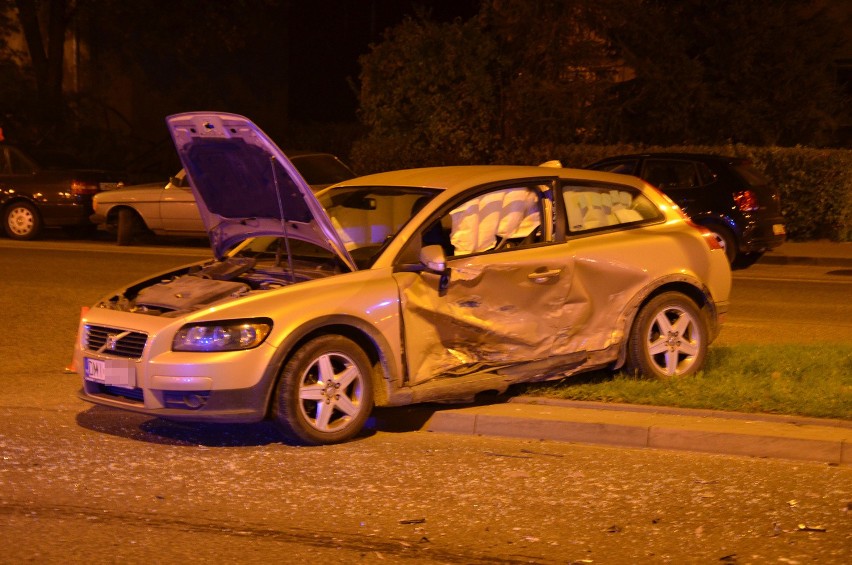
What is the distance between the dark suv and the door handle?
920cm

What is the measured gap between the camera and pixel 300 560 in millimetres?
5281

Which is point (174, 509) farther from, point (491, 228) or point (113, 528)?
point (491, 228)

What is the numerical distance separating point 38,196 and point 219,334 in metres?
14.9

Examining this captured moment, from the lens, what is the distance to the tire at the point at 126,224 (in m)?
19.8

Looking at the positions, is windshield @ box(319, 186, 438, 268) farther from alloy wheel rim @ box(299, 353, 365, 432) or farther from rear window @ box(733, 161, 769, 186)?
rear window @ box(733, 161, 769, 186)

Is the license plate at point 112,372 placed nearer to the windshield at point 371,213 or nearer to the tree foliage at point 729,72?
the windshield at point 371,213

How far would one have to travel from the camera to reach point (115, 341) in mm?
7223

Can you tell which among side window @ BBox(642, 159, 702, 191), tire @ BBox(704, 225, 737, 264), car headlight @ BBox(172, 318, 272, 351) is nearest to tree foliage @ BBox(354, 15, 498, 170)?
side window @ BBox(642, 159, 702, 191)

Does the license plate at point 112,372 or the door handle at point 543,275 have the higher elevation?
the door handle at point 543,275

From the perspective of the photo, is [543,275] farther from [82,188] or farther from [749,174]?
[82,188]

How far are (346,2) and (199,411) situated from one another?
2976cm

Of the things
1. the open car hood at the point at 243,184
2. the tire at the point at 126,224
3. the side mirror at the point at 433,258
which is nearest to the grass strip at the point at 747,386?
the side mirror at the point at 433,258

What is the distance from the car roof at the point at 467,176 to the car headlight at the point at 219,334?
1.65 meters

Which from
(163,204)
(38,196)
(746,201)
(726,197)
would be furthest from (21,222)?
(746,201)
